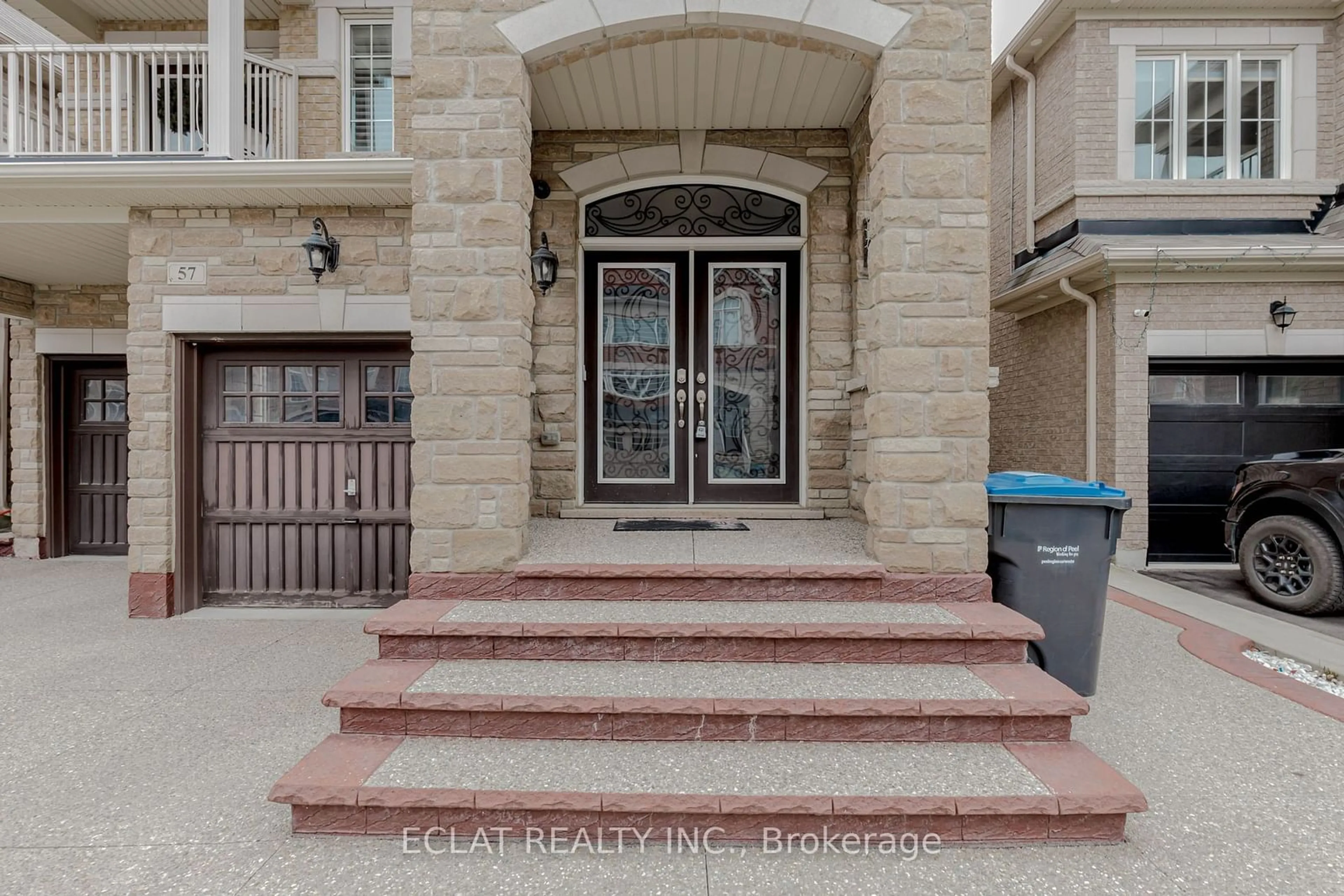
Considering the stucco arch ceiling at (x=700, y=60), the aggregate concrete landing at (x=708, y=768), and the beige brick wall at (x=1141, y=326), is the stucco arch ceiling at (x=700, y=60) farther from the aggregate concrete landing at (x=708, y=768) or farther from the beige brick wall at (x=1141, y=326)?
the beige brick wall at (x=1141, y=326)

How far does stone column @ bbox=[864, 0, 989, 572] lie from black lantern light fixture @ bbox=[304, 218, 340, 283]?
3.82 m

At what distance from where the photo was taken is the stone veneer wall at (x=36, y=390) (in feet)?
20.4

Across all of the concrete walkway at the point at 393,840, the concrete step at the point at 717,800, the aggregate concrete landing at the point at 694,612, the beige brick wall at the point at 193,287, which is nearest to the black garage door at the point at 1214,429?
the concrete walkway at the point at 393,840

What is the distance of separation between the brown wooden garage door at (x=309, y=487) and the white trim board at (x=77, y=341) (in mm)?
2644

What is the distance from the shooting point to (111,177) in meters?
4.06

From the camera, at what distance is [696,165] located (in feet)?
14.9

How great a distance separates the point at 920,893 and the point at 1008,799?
460mm

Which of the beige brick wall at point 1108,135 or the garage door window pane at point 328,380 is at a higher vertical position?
the beige brick wall at point 1108,135

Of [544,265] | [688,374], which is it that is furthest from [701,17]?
[688,374]

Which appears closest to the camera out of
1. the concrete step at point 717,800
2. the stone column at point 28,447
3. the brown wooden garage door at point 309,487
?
the concrete step at point 717,800

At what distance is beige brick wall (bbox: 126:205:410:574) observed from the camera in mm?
4484

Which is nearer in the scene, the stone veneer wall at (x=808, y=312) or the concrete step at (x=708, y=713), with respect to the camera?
the concrete step at (x=708, y=713)

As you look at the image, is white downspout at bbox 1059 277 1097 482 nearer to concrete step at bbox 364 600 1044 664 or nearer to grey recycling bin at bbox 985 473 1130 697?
grey recycling bin at bbox 985 473 1130 697

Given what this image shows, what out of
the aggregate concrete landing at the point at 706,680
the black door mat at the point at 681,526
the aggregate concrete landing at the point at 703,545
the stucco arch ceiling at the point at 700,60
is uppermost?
the stucco arch ceiling at the point at 700,60
